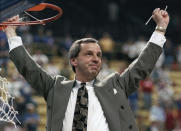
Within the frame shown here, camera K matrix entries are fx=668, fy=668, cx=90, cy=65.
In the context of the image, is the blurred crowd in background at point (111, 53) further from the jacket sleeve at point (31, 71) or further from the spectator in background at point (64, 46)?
the jacket sleeve at point (31, 71)

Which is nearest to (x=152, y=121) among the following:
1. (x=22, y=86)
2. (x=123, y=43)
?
(x=22, y=86)

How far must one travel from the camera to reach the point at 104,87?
6789mm

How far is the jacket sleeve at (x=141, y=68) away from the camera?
22.1ft

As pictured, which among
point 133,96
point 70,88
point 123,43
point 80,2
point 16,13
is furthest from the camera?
point 80,2

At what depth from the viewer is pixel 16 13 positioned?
20.6ft

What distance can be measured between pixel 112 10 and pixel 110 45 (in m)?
4.78

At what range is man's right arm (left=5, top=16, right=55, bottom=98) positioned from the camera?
261 inches

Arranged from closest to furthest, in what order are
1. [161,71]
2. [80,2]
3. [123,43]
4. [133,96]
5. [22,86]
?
[22,86], [133,96], [161,71], [123,43], [80,2]

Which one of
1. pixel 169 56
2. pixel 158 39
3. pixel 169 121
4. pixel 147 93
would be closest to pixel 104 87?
pixel 158 39

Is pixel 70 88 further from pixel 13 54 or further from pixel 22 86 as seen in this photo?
pixel 22 86

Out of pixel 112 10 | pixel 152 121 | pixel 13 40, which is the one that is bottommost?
pixel 112 10

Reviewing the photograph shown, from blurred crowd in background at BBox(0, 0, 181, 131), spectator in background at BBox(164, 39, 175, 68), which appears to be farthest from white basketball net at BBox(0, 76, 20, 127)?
spectator in background at BBox(164, 39, 175, 68)

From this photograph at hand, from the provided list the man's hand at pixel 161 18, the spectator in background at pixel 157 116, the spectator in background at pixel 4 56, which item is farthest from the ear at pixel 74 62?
the spectator in background at pixel 157 116

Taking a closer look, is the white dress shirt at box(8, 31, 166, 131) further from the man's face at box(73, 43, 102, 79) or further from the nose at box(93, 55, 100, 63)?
the nose at box(93, 55, 100, 63)
